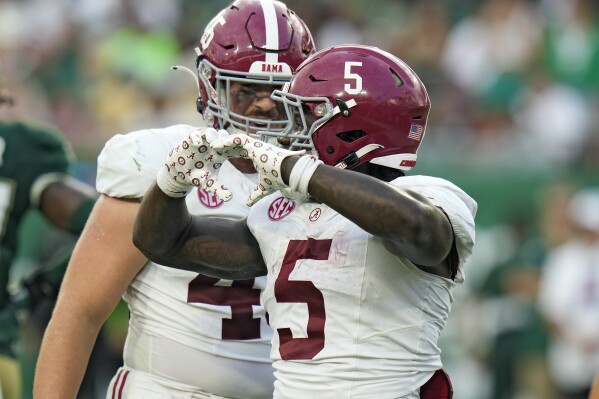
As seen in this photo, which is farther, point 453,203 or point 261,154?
point 453,203

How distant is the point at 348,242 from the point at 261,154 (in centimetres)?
37

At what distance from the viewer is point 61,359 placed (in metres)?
3.54

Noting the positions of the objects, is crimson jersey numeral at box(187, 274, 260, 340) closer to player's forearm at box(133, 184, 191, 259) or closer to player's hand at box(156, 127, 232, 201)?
player's forearm at box(133, 184, 191, 259)

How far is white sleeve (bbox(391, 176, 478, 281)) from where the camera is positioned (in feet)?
9.47

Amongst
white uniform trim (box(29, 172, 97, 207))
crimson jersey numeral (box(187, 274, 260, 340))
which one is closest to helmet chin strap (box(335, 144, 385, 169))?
crimson jersey numeral (box(187, 274, 260, 340))

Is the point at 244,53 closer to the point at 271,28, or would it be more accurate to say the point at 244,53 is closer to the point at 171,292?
the point at 271,28

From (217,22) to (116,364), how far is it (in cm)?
483

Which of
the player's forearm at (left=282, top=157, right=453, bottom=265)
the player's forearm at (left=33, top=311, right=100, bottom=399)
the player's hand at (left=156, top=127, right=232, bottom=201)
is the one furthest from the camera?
the player's forearm at (left=33, top=311, right=100, bottom=399)

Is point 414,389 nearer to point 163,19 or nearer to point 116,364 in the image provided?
point 116,364

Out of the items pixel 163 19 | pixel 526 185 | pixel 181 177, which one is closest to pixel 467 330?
pixel 526 185

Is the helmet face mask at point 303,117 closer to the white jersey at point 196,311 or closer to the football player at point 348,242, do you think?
the football player at point 348,242

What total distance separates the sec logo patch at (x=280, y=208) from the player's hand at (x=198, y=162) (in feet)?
0.93

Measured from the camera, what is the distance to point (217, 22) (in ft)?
12.4

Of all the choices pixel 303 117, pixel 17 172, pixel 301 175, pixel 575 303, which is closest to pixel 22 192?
pixel 17 172
